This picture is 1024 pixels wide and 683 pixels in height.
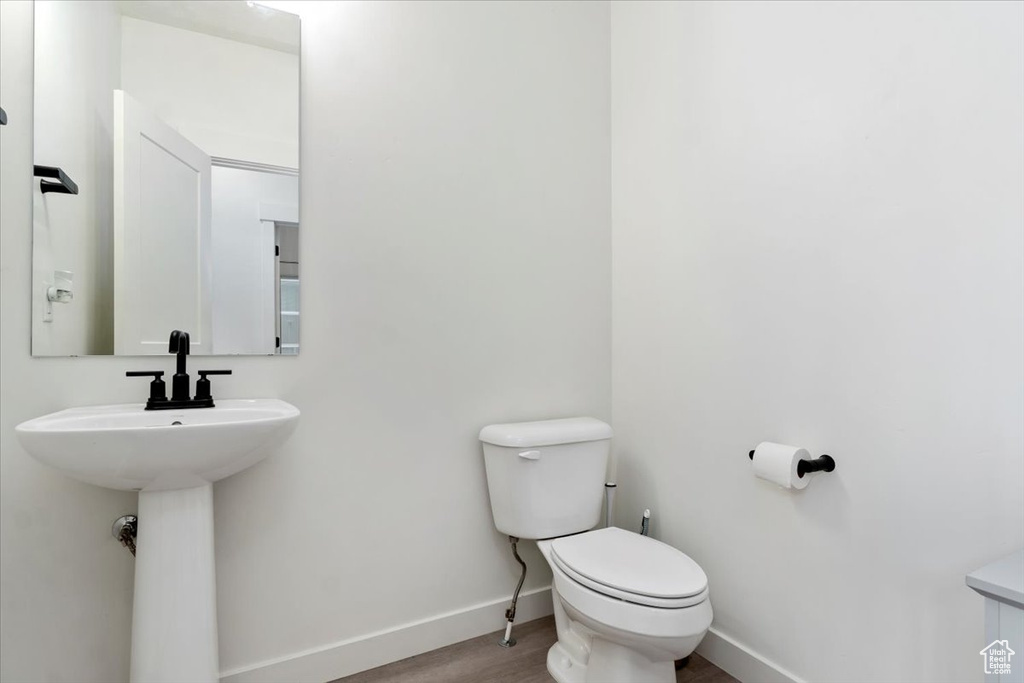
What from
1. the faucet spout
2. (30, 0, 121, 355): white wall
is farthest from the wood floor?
(30, 0, 121, 355): white wall

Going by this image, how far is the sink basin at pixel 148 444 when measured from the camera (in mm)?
986

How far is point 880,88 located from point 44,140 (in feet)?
6.81

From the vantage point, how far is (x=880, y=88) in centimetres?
122

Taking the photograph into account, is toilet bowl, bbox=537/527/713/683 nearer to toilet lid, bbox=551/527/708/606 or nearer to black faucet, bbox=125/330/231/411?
toilet lid, bbox=551/527/708/606

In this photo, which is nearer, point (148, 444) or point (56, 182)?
point (148, 444)

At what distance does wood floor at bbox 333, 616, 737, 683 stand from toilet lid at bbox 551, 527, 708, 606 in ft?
1.40

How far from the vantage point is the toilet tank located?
64.5 inches

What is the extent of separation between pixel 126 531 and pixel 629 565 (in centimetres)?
131

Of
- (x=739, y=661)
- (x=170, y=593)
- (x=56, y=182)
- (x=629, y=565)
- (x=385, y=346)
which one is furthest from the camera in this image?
(x=385, y=346)

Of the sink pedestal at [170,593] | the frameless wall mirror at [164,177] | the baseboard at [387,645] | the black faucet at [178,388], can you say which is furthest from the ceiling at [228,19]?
the baseboard at [387,645]

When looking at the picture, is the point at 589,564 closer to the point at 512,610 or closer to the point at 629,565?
the point at 629,565

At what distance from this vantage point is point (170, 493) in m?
1.15

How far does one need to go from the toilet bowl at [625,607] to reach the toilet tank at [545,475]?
116 millimetres

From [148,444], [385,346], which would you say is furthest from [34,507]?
[385,346]
